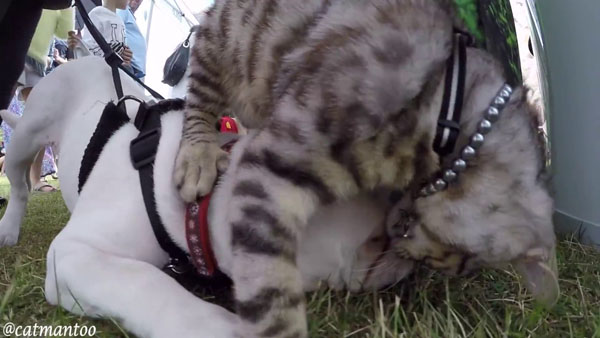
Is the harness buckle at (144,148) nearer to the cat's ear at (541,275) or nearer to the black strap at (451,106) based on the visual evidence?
the black strap at (451,106)

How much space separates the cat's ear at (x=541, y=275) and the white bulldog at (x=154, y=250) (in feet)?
0.61

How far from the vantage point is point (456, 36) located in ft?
2.96

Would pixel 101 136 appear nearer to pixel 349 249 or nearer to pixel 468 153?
pixel 349 249

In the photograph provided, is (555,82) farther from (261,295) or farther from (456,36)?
(261,295)

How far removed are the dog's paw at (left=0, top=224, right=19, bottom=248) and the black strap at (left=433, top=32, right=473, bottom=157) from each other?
1421 millimetres

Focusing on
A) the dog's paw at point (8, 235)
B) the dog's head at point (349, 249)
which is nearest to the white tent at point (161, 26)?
the dog's paw at point (8, 235)

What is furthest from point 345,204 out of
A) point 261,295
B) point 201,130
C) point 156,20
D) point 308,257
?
point 156,20

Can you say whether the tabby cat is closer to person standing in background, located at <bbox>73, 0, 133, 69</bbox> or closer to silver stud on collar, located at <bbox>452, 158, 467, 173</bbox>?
silver stud on collar, located at <bbox>452, 158, 467, 173</bbox>

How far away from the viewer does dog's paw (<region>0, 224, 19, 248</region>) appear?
174cm

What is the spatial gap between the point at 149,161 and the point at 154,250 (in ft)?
0.61

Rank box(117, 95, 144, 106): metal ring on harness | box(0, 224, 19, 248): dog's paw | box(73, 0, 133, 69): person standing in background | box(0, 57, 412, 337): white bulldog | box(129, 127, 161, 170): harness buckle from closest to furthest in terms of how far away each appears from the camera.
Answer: box(0, 57, 412, 337): white bulldog → box(129, 127, 161, 170): harness buckle → box(117, 95, 144, 106): metal ring on harness → box(0, 224, 19, 248): dog's paw → box(73, 0, 133, 69): person standing in background

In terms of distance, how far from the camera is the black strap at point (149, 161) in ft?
3.54

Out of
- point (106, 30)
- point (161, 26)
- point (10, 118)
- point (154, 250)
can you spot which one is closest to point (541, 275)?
point (154, 250)

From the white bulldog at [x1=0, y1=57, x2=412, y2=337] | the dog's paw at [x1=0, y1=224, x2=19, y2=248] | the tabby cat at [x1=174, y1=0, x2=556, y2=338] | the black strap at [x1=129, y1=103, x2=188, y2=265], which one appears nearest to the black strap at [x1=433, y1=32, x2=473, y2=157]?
the tabby cat at [x1=174, y1=0, x2=556, y2=338]
